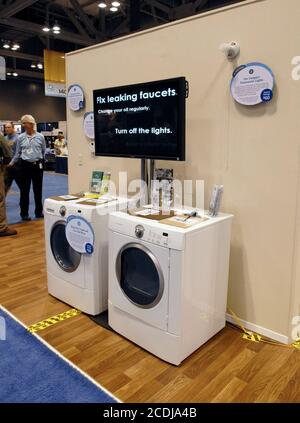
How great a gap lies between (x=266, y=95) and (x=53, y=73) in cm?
696

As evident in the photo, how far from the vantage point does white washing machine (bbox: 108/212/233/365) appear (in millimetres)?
2006

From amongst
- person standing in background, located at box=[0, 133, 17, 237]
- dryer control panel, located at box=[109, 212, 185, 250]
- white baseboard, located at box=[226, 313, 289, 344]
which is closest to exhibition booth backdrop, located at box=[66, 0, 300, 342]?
white baseboard, located at box=[226, 313, 289, 344]

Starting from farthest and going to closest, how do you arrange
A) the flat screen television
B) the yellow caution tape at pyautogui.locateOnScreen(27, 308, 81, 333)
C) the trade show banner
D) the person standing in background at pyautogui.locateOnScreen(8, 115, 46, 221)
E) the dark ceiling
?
the trade show banner
the dark ceiling
the person standing in background at pyautogui.locateOnScreen(8, 115, 46, 221)
the yellow caution tape at pyautogui.locateOnScreen(27, 308, 81, 333)
the flat screen television

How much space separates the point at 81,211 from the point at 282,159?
4.78 ft

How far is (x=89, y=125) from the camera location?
11.4 ft

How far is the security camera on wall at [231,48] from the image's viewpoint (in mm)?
2275

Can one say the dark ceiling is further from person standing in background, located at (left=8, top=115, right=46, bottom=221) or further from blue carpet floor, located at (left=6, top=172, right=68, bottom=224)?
blue carpet floor, located at (left=6, top=172, right=68, bottom=224)

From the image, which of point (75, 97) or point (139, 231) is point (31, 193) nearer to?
point (75, 97)

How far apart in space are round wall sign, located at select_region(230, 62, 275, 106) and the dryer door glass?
1.22 metres

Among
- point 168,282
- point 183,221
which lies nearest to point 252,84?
point 183,221

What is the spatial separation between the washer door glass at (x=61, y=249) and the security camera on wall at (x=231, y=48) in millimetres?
1815

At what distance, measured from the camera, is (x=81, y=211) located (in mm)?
2549

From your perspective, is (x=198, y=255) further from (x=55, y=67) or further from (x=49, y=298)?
(x=55, y=67)
